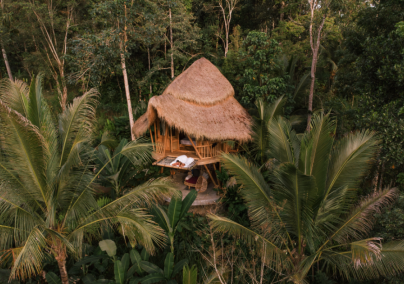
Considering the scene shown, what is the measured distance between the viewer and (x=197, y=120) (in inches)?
348

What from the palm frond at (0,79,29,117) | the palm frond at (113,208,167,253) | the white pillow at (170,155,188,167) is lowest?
the white pillow at (170,155,188,167)

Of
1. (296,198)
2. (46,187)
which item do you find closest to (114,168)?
(46,187)

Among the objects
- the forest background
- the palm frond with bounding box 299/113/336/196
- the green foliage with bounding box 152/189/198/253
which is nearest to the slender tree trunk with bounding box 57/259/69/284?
the green foliage with bounding box 152/189/198/253

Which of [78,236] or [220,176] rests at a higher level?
[78,236]

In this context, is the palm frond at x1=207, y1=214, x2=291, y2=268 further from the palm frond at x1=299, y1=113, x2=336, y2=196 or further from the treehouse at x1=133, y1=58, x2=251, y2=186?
the treehouse at x1=133, y1=58, x2=251, y2=186

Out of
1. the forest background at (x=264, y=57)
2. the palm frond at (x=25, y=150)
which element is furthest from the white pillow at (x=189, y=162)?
the palm frond at (x=25, y=150)

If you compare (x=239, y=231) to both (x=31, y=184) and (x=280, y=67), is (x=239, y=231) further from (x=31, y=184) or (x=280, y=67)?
(x=280, y=67)

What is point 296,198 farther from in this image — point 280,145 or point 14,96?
point 14,96

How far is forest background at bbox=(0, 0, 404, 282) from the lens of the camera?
6.99 metres

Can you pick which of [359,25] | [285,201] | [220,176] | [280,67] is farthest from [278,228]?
[280,67]

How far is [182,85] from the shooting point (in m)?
9.40

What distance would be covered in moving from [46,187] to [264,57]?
9281 mm

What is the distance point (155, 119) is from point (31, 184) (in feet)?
16.2

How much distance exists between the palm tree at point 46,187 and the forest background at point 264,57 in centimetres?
559
